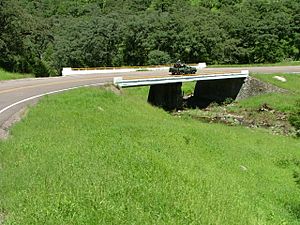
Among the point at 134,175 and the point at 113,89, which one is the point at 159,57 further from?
the point at 134,175

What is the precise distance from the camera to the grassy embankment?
38.2 ft

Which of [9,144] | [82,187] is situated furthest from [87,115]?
[82,187]

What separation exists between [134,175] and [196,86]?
128ft

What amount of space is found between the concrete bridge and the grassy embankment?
1301 centimetres

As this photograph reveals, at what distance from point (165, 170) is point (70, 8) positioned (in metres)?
117

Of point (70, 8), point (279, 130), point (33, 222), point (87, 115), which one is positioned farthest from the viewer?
point (70, 8)

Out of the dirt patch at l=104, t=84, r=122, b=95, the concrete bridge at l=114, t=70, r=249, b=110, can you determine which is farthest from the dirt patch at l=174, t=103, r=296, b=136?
the dirt patch at l=104, t=84, r=122, b=95

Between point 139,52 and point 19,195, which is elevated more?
point 19,195

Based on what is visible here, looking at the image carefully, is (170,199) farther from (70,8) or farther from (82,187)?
(70,8)

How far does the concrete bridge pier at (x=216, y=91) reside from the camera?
49062 mm

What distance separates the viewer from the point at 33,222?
34.8ft

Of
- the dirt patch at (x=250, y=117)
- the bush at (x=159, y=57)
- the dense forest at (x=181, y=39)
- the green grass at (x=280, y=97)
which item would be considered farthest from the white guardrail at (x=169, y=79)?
the bush at (x=159, y=57)

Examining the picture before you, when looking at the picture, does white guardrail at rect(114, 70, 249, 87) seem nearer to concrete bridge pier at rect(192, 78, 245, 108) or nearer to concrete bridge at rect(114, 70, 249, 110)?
concrete bridge at rect(114, 70, 249, 110)

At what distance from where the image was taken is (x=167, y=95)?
150 ft
